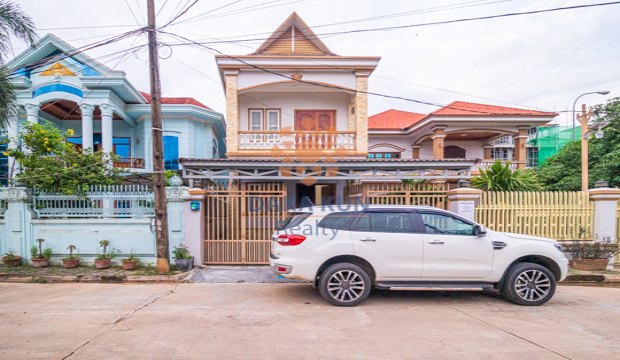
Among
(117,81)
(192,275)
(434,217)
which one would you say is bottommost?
(192,275)

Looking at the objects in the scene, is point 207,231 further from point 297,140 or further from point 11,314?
point 297,140

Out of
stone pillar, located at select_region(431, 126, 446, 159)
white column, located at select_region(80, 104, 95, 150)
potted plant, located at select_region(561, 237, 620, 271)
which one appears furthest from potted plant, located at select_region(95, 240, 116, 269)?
stone pillar, located at select_region(431, 126, 446, 159)

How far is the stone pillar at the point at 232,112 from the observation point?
10586mm

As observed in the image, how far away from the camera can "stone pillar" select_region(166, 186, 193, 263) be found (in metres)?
7.26

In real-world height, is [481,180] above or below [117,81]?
below

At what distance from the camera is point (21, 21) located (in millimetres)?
6723

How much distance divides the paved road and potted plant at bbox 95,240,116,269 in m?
1.27

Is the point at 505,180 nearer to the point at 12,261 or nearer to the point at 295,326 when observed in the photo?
the point at 295,326

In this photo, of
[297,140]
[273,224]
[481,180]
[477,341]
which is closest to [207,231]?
[273,224]

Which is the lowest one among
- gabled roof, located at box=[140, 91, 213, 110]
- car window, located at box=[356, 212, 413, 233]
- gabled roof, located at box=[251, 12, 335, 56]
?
car window, located at box=[356, 212, 413, 233]

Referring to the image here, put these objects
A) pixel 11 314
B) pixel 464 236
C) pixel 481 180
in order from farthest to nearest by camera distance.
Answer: pixel 481 180 → pixel 464 236 → pixel 11 314

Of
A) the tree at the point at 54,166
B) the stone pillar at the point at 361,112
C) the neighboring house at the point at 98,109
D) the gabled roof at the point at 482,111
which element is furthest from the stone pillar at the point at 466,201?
the neighboring house at the point at 98,109

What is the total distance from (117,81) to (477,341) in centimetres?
1293

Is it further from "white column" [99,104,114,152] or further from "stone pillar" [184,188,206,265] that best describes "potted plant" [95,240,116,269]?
"white column" [99,104,114,152]
